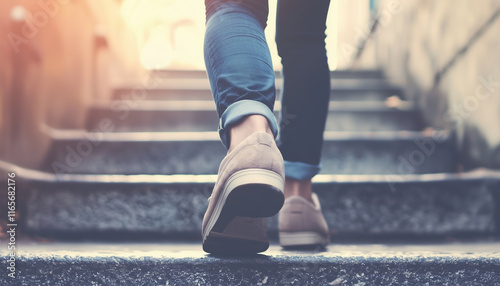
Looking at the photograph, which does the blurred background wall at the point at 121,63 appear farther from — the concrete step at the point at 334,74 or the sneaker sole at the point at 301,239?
the sneaker sole at the point at 301,239

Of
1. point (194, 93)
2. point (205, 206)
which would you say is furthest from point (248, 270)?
point (194, 93)

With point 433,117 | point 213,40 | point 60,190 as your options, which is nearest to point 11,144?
point 60,190

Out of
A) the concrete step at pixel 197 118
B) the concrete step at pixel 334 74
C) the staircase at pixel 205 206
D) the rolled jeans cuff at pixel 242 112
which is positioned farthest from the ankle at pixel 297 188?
the concrete step at pixel 334 74

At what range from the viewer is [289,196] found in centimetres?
98

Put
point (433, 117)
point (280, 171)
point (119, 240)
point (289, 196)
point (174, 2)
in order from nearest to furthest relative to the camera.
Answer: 1. point (280, 171)
2. point (289, 196)
3. point (119, 240)
4. point (433, 117)
5. point (174, 2)

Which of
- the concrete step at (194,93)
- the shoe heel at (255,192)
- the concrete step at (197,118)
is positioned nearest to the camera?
the shoe heel at (255,192)

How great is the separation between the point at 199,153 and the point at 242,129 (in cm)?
95

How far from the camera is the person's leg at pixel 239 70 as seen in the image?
0.76 metres

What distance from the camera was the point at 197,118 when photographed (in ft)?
7.10

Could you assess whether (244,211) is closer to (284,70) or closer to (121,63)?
(284,70)

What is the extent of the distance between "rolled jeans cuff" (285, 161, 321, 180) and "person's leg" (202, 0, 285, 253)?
0.57 feet

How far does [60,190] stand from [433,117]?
1796mm

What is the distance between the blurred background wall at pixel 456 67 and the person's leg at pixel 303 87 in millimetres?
951

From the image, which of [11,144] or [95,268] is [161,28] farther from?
[95,268]
